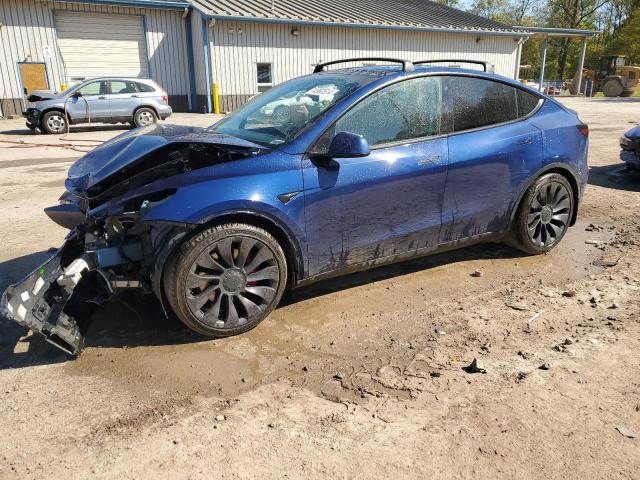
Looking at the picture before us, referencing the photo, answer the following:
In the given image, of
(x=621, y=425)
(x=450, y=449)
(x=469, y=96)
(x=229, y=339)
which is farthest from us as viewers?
(x=469, y=96)

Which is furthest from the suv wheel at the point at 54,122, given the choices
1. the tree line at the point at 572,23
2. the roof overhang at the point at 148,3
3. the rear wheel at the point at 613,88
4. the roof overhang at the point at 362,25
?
the tree line at the point at 572,23

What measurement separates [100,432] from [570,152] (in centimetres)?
447

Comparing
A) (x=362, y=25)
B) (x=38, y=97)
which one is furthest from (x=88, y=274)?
(x=362, y=25)

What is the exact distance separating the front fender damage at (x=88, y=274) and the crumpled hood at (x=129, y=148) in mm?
372

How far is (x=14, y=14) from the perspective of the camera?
1925 cm

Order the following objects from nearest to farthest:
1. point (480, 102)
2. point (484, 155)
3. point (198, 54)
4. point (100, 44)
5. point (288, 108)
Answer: point (288, 108) → point (484, 155) → point (480, 102) → point (100, 44) → point (198, 54)

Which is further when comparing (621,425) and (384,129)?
(384,129)

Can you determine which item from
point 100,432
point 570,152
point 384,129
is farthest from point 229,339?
point 570,152

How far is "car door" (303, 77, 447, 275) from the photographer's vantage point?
3.61 metres

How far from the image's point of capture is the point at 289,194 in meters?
3.45

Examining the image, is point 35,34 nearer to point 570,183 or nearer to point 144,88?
point 144,88

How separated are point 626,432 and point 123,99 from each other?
16.3 metres

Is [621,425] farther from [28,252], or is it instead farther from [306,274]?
[28,252]

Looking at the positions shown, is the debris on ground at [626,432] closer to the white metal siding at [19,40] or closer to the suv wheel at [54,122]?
the suv wheel at [54,122]
